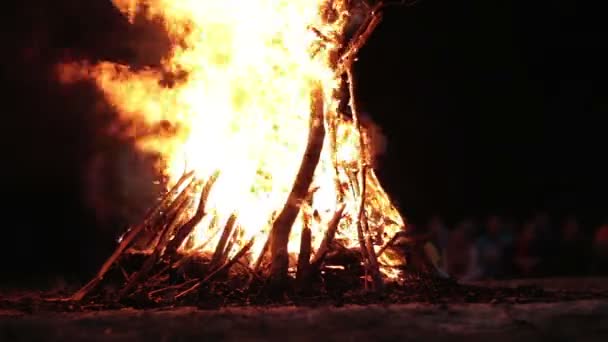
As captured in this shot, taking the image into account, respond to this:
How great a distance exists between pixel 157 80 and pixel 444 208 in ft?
29.6

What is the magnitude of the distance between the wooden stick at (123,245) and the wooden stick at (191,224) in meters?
0.26

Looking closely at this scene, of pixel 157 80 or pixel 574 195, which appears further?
pixel 574 195

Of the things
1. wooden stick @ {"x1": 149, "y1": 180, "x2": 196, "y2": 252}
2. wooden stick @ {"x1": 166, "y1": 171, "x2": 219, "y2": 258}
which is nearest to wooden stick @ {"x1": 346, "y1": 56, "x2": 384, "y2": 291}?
wooden stick @ {"x1": 166, "y1": 171, "x2": 219, "y2": 258}

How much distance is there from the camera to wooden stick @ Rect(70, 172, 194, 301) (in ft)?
25.3

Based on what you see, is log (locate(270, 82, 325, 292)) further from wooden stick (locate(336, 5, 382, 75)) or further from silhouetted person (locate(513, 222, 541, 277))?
silhouetted person (locate(513, 222, 541, 277))

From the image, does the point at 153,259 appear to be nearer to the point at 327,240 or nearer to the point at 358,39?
the point at 327,240

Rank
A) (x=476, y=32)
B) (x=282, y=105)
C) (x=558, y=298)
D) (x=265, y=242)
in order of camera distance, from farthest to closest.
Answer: (x=476, y=32)
(x=282, y=105)
(x=265, y=242)
(x=558, y=298)

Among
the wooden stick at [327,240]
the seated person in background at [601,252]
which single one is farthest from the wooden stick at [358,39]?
the seated person in background at [601,252]

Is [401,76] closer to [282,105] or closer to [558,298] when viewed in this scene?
[282,105]

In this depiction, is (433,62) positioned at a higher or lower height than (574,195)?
higher

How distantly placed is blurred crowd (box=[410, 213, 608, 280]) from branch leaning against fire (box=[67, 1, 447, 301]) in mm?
4517

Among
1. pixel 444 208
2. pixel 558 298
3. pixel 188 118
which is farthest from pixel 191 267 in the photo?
pixel 444 208

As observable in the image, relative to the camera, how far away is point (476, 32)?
52.6 feet

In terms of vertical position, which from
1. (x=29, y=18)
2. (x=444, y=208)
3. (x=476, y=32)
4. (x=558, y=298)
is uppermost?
(x=476, y=32)
